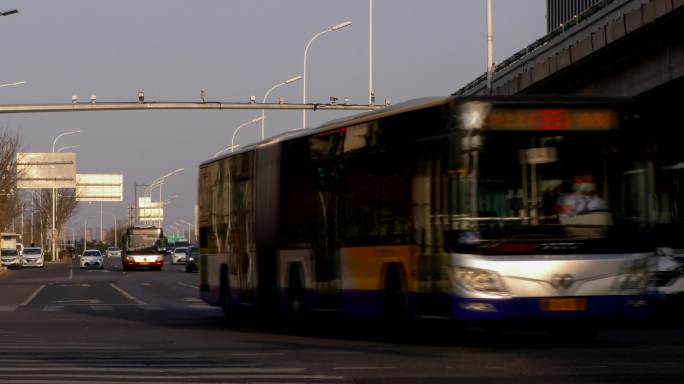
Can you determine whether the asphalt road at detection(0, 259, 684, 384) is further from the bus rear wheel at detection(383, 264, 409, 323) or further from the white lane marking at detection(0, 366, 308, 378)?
the bus rear wheel at detection(383, 264, 409, 323)

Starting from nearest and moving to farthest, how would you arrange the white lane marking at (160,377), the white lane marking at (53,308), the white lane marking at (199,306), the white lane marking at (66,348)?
the white lane marking at (160,377) < the white lane marking at (66,348) < the white lane marking at (53,308) < the white lane marking at (199,306)

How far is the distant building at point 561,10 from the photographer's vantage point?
113562 millimetres

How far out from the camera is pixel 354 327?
24.9 meters

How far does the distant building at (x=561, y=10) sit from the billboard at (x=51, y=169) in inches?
1506

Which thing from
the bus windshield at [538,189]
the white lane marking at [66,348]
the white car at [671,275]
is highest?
the bus windshield at [538,189]

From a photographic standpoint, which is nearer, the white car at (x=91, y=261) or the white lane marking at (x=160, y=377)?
the white lane marking at (x=160, y=377)

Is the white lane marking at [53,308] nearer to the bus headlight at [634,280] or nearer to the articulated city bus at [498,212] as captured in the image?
the articulated city bus at [498,212]

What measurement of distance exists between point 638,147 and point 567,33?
2459 cm

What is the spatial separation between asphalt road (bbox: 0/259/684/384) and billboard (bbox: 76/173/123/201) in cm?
9116

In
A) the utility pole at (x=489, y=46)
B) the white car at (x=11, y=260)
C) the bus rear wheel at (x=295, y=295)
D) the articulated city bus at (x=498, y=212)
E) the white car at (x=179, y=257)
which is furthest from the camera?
the white car at (x=179, y=257)

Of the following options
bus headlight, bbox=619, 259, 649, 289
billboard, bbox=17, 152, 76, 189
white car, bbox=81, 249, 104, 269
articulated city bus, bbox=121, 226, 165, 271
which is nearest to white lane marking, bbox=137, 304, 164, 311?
bus headlight, bbox=619, 259, 649, 289

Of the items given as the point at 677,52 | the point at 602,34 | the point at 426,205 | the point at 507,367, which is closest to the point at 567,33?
the point at 602,34

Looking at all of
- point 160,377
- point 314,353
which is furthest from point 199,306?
point 160,377

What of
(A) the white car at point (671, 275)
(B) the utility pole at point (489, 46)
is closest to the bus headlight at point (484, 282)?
(A) the white car at point (671, 275)
